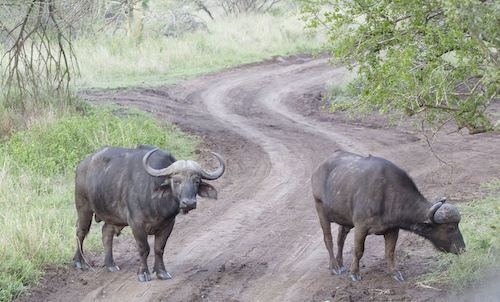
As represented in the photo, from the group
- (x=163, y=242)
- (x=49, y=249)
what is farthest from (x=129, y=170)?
(x=49, y=249)

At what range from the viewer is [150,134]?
13766mm

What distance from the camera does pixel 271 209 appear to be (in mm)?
10586

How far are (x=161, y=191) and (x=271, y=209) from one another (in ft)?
12.0

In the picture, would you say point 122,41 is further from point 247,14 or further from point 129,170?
point 129,170

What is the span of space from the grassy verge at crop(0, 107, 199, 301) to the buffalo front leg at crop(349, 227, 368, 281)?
12.7 ft

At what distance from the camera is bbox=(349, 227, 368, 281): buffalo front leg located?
7105mm

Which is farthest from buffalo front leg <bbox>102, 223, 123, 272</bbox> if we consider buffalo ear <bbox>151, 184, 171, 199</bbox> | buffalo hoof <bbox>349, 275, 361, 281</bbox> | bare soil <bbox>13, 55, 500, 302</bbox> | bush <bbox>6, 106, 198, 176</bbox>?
bush <bbox>6, 106, 198, 176</bbox>

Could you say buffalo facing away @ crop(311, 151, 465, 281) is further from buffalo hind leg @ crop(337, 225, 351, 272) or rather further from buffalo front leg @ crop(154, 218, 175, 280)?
buffalo front leg @ crop(154, 218, 175, 280)

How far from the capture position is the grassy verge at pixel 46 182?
7582 mm

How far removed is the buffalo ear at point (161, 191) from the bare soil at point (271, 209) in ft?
3.74

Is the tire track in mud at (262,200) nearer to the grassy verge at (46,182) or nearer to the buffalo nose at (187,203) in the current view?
the buffalo nose at (187,203)

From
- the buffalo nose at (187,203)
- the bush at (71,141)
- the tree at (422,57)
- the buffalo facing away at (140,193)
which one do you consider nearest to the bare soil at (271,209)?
the buffalo facing away at (140,193)

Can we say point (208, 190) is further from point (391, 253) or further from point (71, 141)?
point (71, 141)

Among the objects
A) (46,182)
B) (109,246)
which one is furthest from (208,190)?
(46,182)
